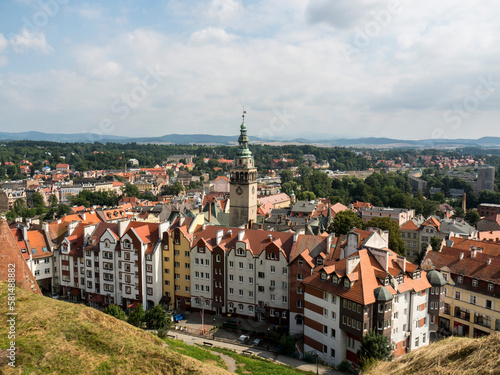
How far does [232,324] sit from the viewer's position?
1876 inches

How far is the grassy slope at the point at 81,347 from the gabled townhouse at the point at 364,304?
16.5 meters

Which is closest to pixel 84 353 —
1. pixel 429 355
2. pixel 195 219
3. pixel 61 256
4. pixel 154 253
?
pixel 429 355

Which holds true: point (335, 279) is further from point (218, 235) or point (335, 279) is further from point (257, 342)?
point (218, 235)

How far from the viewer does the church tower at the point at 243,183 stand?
7525 centimetres

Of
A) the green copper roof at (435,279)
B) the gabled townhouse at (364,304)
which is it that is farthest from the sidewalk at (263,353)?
the green copper roof at (435,279)

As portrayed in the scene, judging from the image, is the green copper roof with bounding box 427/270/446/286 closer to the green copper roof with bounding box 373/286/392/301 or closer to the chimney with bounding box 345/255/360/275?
the green copper roof with bounding box 373/286/392/301

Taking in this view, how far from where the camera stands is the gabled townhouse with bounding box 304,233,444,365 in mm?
36656

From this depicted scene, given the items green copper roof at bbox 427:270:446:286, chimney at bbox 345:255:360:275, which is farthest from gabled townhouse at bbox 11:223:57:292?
green copper roof at bbox 427:270:446:286

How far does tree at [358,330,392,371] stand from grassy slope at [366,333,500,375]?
11910 mm

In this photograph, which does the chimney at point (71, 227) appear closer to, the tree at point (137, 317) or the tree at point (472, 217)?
the tree at point (137, 317)

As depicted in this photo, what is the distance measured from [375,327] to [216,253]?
2156 cm

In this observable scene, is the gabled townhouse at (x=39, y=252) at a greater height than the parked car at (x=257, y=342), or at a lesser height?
greater

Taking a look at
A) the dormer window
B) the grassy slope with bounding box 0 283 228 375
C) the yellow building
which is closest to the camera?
the grassy slope with bounding box 0 283 228 375

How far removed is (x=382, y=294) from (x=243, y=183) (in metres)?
42.3
